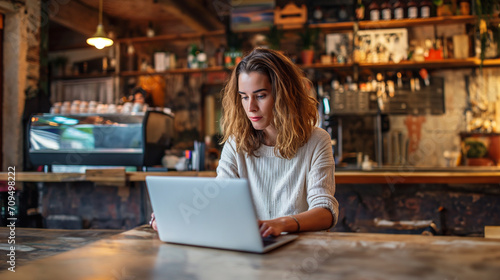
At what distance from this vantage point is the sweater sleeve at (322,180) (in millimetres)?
1451

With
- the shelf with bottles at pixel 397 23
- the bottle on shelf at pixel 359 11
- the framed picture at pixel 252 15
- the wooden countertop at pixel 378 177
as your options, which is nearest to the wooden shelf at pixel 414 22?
the shelf with bottles at pixel 397 23

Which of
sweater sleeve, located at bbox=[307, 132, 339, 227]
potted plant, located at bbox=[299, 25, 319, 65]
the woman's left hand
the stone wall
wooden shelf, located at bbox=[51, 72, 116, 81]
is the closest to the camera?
the woman's left hand

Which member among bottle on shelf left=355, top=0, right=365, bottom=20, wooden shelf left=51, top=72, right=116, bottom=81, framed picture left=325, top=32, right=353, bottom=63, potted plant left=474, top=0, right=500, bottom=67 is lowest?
wooden shelf left=51, top=72, right=116, bottom=81

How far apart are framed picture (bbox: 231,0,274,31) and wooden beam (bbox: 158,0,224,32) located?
1.82 ft

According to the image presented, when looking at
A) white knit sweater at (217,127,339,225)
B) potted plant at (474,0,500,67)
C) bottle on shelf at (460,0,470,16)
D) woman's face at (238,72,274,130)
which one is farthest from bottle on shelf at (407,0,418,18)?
woman's face at (238,72,274,130)

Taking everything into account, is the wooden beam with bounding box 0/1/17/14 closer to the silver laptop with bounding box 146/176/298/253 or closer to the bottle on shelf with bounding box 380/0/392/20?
the silver laptop with bounding box 146/176/298/253

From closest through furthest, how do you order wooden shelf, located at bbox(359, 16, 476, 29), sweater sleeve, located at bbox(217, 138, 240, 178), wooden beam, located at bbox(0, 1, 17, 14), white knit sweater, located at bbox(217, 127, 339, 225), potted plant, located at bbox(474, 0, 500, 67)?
white knit sweater, located at bbox(217, 127, 339, 225) < sweater sleeve, located at bbox(217, 138, 240, 178) < wooden beam, located at bbox(0, 1, 17, 14) < potted plant, located at bbox(474, 0, 500, 67) < wooden shelf, located at bbox(359, 16, 476, 29)

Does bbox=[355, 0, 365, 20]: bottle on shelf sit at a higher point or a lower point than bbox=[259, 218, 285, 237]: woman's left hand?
higher

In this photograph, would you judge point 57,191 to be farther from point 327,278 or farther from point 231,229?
point 327,278

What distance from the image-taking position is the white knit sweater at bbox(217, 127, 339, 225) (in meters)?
1.55

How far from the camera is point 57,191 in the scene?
10.3ft

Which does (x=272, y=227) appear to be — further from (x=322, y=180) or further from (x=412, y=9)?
(x=412, y=9)

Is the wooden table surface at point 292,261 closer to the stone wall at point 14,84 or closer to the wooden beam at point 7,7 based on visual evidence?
the stone wall at point 14,84

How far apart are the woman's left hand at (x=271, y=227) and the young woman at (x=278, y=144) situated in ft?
1.06
